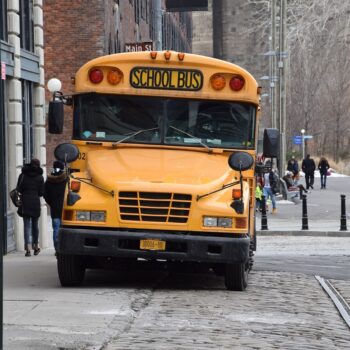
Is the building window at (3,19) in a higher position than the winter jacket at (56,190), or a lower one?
higher

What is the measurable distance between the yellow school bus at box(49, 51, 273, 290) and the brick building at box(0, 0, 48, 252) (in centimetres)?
530

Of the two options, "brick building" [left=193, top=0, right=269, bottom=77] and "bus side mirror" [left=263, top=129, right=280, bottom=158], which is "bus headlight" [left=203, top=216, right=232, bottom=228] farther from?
"brick building" [left=193, top=0, right=269, bottom=77]

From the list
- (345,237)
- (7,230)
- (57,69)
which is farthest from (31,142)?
(57,69)

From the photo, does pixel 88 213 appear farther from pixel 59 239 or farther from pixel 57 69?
pixel 57 69

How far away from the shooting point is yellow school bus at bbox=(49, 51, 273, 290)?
42.0 feet


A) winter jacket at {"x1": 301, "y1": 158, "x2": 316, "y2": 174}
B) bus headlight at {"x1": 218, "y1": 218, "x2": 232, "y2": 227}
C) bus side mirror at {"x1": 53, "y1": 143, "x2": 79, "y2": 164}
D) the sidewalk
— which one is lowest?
the sidewalk

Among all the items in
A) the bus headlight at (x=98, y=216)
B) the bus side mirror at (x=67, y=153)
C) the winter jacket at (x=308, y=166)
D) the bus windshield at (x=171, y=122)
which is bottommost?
the winter jacket at (x=308, y=166)

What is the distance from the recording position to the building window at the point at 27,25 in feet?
72.7

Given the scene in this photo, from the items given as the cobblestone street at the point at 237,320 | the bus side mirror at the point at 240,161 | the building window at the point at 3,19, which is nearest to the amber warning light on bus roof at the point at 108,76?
the bus side mirror at the point at 240,161

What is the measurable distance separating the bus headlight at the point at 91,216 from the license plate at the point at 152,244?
0.52 meters

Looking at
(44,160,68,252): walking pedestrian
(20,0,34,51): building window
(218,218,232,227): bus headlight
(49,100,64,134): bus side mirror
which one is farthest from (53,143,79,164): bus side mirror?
(20,0,34,51): building window

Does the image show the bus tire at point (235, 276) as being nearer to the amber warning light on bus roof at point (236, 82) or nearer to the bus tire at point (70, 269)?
the bus tire at point (70, 269)

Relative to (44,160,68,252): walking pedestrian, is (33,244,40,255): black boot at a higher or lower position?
lower

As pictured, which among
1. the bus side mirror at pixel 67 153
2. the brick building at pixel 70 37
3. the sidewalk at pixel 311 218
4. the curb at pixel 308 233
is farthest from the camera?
the brick building at pixel 70 37
